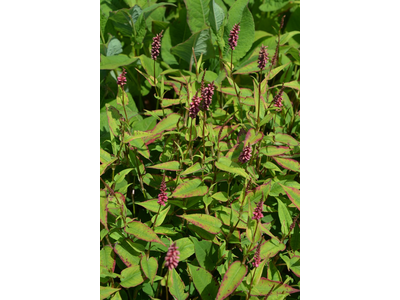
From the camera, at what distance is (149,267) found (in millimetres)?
1158

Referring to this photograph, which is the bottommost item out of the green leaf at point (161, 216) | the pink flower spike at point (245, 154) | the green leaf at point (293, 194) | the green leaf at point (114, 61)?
the green leaf at point (161, 216)

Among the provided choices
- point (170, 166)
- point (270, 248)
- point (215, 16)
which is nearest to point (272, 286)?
point (270, 248)

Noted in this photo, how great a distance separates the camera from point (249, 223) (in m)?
1.10

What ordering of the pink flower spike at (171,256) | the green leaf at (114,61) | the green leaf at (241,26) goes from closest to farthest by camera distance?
the pink flower spike at (171,256), the green leaf at (114,61), the green leaf at (241,26)

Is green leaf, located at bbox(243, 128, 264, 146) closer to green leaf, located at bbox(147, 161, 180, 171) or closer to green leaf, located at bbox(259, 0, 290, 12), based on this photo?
green leaf, located at bbox(147, 161, 180, 171)

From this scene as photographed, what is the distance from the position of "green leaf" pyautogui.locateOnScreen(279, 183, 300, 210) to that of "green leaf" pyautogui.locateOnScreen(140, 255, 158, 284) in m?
0.50

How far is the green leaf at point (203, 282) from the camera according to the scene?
1196mm

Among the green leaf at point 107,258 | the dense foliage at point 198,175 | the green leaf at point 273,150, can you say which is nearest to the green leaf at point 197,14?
the dense foliage at point 198,175

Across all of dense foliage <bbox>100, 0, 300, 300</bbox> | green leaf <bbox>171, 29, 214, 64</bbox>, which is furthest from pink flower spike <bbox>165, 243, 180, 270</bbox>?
green leaf <bbox>171, 29, 214, 64</bbox>

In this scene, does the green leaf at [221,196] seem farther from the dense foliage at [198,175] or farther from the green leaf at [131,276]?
the green leaf at [131,276]

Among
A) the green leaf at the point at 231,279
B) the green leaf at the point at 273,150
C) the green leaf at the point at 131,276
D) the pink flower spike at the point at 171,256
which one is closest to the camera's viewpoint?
the pink flower spike at the point at 171,256

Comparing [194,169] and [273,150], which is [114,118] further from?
[273,150]

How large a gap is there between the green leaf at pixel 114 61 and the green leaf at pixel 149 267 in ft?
2.68

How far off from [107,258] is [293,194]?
2.16ft
